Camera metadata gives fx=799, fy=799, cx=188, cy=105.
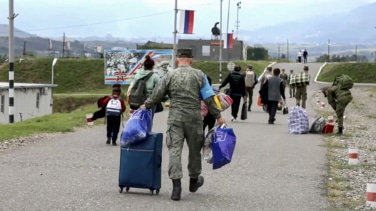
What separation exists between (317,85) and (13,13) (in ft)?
132

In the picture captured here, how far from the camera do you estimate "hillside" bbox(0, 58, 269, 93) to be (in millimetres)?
69375

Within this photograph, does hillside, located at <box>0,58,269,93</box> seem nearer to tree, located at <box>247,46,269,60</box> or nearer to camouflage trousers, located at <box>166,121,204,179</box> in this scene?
tree, located at <box>247,46,269,60</box>

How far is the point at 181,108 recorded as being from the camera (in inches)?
397

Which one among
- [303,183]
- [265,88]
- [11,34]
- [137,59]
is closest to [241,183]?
[303,183]

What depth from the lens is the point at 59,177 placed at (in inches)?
465

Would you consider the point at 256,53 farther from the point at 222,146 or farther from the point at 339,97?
the point at 222,146

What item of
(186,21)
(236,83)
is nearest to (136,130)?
(236,83)

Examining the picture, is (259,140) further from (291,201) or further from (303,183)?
(291,201)

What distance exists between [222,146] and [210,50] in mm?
71139

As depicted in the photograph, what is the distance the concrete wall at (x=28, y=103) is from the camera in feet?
133

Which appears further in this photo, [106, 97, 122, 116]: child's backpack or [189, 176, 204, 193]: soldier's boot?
[106, 97, 122, 116]: child's backpack

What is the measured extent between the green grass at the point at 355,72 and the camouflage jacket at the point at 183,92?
59.4 m

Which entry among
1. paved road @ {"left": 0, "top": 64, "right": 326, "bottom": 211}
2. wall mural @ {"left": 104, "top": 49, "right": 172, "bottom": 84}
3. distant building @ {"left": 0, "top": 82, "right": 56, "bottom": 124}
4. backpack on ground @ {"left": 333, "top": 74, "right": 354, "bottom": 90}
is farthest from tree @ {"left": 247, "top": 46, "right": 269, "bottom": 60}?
paved road @ {"left": 0, "top": 64, "right": 326, "bottom": 211}

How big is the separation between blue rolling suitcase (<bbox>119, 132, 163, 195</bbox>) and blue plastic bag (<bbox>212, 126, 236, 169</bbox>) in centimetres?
71
